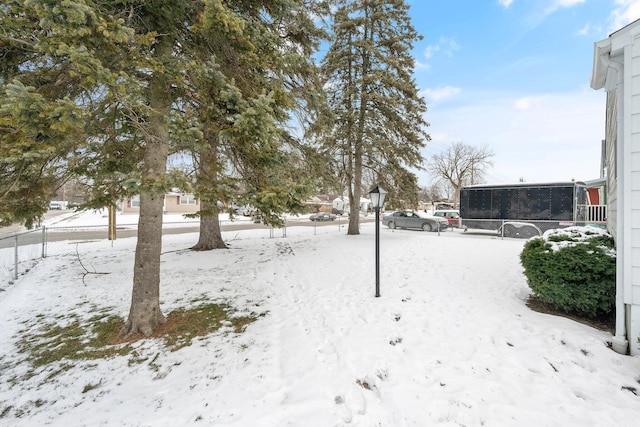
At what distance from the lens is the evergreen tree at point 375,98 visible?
1123 centimetres

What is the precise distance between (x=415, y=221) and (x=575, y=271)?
13.8 metres

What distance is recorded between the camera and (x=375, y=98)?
11.0 meters

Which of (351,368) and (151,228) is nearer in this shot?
(351,368)

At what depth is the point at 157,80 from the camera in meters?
3.47

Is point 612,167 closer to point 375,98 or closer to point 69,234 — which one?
point 375,98

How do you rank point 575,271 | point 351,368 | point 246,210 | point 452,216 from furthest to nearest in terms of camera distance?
point 452,216 < point 246,210 < point 575,271 < point 351,368

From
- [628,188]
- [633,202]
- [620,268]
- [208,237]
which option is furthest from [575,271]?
[208,237]

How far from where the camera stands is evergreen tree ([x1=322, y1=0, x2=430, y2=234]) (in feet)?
36.8

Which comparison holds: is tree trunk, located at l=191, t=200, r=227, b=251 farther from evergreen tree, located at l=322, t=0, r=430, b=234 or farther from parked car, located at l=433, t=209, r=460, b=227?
parked car, located at l=433, t=209, r=460, b=227

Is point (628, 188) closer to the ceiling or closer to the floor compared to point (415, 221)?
closer to the ceiling

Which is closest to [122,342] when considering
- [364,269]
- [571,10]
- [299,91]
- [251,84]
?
[251,84]

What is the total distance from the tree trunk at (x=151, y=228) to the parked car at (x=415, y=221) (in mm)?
14798

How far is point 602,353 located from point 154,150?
6.13m

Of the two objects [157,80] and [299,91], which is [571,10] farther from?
[157,80]
